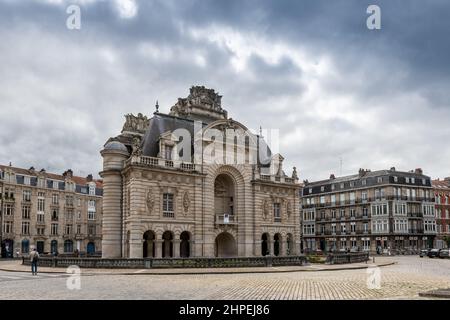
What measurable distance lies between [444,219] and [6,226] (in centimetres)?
7083

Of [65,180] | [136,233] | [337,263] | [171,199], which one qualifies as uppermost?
[65,180]

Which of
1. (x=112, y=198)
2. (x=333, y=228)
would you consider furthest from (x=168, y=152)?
(x=333, y=228)

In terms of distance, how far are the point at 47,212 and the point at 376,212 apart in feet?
173

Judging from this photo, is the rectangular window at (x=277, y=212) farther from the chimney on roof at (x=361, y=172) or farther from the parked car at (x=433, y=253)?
the chimney on roof at (x=361, y=172)

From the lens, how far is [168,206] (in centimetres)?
4212

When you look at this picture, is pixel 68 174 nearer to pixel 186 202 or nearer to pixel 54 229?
pixel 54 229

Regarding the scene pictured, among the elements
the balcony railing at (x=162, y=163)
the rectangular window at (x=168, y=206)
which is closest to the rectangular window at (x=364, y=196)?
the balcony railing at (x=162, y=163)

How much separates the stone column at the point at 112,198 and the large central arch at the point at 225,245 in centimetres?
1028

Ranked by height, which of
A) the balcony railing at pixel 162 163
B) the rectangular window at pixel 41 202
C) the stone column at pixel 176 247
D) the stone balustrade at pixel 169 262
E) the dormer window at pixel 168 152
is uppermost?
the dormer window at pixel 168 152

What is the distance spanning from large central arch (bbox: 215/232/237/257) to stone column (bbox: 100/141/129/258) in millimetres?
10279

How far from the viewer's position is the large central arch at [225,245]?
46938 millimetres

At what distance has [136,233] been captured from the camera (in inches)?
1548
